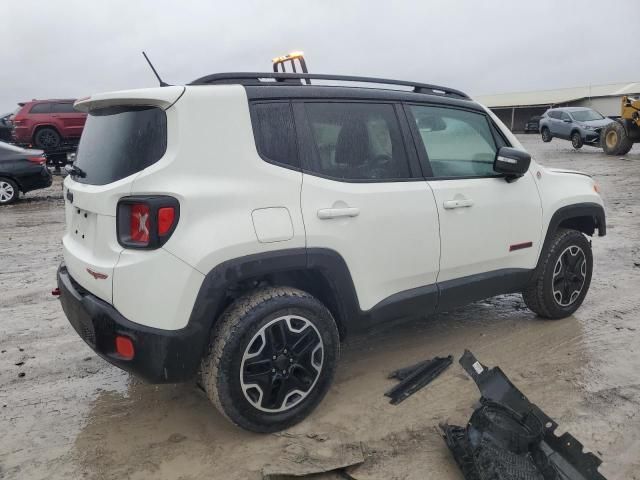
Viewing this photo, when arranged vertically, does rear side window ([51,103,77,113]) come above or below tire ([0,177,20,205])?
above

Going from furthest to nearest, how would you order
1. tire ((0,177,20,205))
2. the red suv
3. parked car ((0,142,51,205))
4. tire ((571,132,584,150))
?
tire ((571,132,584,150))
the red suv
tire ((0,177,20,205))
parked car ((0,142,51,205))

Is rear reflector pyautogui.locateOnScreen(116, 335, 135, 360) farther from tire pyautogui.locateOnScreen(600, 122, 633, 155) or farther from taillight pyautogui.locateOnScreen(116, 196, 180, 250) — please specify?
tire pyautogui.locateOnScreen(600, 122, 633, 155)

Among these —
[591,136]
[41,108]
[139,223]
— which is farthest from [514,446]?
[591,136]

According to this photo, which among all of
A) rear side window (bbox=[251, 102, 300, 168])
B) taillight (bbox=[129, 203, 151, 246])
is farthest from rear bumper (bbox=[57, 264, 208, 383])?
rear side window (bbox=[251, 102, 300, 168])

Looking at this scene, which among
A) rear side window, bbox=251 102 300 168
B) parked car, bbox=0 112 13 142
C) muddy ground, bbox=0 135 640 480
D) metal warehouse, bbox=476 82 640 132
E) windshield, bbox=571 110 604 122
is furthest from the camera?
metal warehouse, bbox=476 82 640 132

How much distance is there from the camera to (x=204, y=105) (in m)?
2.65

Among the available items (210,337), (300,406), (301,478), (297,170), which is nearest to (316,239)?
(297,170)

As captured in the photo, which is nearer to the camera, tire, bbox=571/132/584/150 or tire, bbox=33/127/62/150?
tire, bbox=33/127/62/150

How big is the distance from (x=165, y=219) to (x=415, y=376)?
1.95 m

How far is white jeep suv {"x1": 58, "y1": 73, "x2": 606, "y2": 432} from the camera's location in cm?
252

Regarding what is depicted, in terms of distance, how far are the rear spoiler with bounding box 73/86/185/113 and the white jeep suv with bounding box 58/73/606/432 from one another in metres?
0.01

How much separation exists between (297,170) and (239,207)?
0.42 meters

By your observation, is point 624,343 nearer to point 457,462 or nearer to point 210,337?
point 457,462

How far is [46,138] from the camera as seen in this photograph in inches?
678
